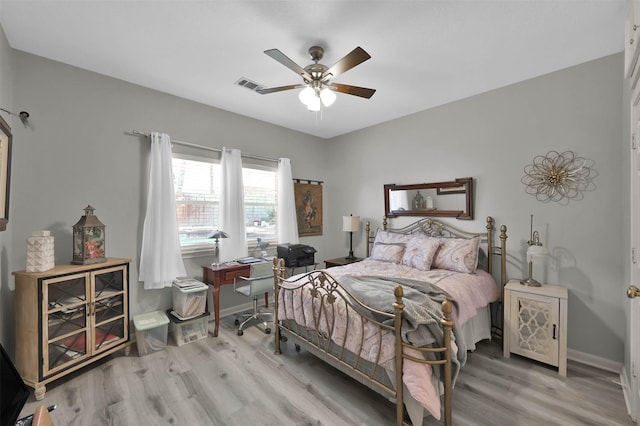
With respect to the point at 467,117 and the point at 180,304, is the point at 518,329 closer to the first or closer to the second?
the point at 467,117

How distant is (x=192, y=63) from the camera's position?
2.55 meters

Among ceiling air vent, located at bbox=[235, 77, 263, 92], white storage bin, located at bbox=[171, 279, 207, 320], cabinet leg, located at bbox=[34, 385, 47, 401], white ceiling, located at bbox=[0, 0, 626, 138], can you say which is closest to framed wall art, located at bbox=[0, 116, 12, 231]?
white ceiling, located at bbox=[0, 0, 626, 138]

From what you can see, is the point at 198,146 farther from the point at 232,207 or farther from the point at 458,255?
the point at 458,255

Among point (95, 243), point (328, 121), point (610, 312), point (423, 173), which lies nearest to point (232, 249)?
point (95, 243)

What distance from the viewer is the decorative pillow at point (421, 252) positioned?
3.11m

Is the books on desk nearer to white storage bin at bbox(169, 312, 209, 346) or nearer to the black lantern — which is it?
white storage bin at bbox(169, 312, 209, 346)

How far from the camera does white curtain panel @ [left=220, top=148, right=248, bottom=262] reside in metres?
3.59

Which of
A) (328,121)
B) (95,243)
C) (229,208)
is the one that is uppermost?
(328,121)

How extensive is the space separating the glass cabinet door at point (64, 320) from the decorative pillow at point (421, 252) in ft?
10.6

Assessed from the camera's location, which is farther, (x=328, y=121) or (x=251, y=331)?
(x=328, y=121)

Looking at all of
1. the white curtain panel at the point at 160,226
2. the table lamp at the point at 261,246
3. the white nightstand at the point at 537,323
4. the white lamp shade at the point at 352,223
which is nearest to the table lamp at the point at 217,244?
the white curtain panel at the point at 160,226

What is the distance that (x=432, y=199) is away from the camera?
12.0ft

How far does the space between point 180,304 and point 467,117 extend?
13.2ft

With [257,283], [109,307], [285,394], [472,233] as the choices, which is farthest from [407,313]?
[109,307]
